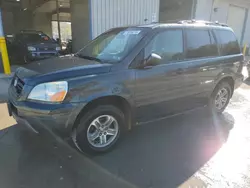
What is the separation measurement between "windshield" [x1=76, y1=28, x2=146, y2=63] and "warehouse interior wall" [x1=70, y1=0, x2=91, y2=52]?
678cm

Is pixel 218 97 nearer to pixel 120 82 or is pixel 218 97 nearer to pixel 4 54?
pixel 120 82

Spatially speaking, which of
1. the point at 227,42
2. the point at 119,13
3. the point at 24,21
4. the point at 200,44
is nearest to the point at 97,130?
the point at 200,44

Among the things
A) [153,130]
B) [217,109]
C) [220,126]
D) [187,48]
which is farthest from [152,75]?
[217,109]

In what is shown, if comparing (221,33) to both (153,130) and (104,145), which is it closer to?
(153,130)

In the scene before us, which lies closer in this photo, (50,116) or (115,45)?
(50,116)

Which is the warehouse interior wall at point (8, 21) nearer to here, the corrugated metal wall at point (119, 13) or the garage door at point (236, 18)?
the corrugated metal wall at point (119, 13)

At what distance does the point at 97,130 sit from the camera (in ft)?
10.4

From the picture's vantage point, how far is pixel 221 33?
4.45m

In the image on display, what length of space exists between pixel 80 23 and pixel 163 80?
8.97 m

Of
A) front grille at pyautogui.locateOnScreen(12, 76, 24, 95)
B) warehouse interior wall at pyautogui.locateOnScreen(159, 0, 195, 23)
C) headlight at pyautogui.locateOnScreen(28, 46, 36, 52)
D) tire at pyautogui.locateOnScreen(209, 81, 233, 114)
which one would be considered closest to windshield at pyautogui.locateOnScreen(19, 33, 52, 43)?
headlight at pyautogui.locateOnScreen(28, 46, 36, 52)

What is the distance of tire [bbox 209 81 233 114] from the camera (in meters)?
4.65

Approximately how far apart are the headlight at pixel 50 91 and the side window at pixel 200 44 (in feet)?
7.32

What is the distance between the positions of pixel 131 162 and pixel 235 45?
348 cm

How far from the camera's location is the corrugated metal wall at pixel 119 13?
8.73 metres
